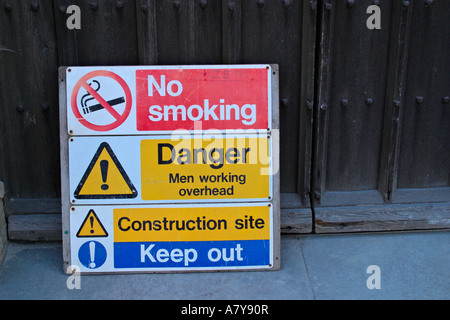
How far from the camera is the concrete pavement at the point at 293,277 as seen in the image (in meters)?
2.12

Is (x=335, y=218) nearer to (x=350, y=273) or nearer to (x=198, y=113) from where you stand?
(x=350, y=273)

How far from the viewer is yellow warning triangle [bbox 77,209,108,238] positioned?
7.22 ft

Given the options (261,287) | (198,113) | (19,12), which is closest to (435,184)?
(261,287)

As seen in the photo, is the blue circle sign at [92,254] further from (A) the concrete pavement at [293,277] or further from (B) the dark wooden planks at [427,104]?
(B) the dark wooden planks at [427,104]

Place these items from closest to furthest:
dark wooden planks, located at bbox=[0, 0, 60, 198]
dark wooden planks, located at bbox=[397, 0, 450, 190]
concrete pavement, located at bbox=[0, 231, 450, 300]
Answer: concrete pavement, located at bbox=[0, 231, 450, 300], dark wooden planks, located at bbox=[0, 0, 60, 198], dark wooden planks, located at bbox=[397, 0, 450, 190]

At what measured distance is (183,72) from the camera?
87.1 inches

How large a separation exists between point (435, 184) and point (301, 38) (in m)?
1.11

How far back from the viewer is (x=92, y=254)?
2.22m

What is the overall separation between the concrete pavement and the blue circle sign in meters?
0.06

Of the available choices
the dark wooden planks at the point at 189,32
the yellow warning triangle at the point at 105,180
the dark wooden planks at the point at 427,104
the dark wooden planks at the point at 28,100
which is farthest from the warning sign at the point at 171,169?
the dark wooden planks at the point at 427,104

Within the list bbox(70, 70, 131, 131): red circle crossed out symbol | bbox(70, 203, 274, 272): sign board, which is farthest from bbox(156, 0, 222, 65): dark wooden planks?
bbox(70, 203, 274, 272): sign board

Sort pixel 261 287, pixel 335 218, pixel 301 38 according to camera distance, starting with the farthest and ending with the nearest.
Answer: pixel 335 218, pixel 301 38, pixel 261 287

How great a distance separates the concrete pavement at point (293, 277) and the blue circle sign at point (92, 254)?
6 centimetres

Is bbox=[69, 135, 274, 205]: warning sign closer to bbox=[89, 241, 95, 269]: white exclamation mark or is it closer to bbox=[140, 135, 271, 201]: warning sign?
bbox=[140, 135, 271, 201]: warning sign
